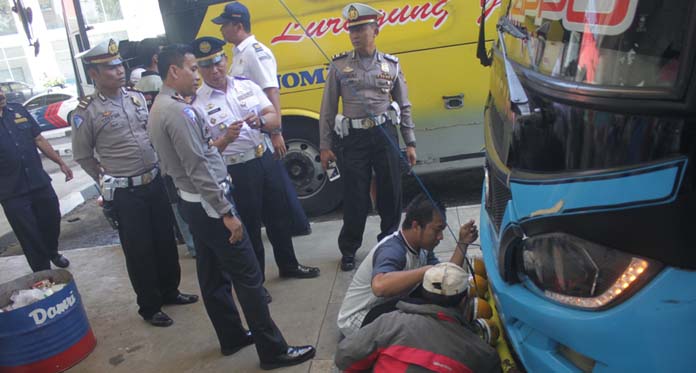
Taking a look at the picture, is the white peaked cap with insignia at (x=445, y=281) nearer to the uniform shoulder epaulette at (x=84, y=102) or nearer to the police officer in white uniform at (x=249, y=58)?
the police officer in white uniform at (x=249, y=58)

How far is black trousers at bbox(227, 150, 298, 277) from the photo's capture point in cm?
348

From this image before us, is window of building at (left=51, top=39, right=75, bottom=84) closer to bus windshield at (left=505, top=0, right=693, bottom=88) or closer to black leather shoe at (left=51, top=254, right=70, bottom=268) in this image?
black leather shoe at (left=51, top=254, right=70, bottom=268)

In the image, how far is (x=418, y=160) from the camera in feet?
16.9

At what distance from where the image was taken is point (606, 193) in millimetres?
1391

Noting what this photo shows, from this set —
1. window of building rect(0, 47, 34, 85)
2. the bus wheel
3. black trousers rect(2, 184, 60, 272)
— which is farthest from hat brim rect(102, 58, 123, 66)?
window of building rect(0, 47, 34, 85)

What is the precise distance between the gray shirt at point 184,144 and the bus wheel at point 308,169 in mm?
2516

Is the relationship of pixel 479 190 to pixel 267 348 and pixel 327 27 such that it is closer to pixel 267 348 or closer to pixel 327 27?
pixel 327 27

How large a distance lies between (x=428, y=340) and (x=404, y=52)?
3306 mm

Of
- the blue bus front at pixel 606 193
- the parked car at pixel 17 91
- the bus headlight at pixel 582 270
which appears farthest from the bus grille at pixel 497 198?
the parked car at pixel 17 91

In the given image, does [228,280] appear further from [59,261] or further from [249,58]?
[59,261]

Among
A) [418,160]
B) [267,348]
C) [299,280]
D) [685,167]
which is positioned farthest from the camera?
[418,160]

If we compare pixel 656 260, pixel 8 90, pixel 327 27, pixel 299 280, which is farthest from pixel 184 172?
pixel 8 90

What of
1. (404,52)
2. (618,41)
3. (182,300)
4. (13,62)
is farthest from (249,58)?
(13,62)

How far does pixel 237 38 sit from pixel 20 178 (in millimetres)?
2103
